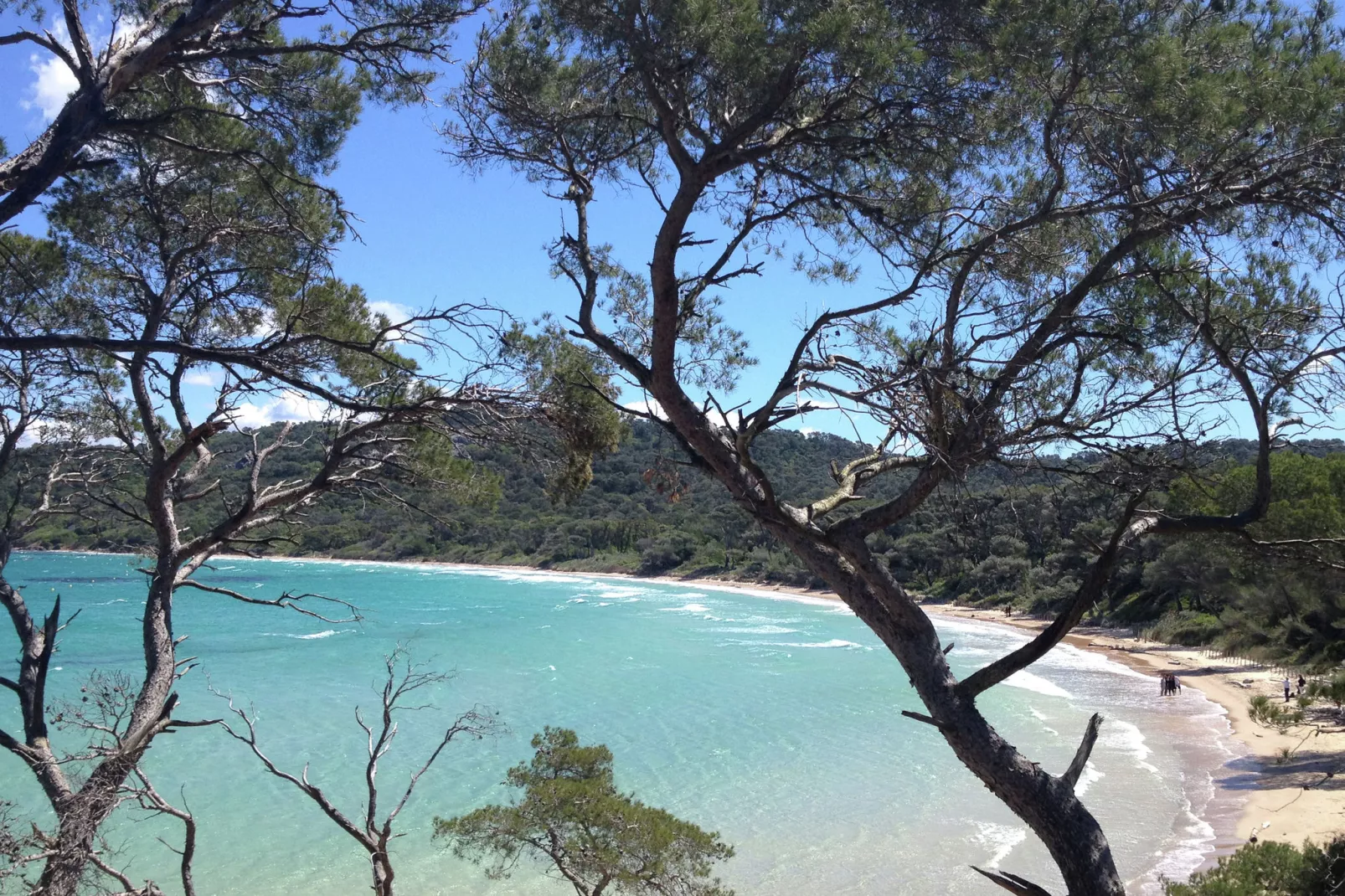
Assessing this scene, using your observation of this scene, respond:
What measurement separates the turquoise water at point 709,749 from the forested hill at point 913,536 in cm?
271

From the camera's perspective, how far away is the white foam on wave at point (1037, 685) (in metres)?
22.8

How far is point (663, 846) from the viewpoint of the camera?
676 centimetres

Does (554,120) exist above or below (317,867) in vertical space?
above

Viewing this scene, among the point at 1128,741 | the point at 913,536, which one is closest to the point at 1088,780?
the point at 1128,741

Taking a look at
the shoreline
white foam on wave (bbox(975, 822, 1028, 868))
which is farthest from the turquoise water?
the shoreline

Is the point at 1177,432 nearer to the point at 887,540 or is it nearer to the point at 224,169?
the point at 224,169

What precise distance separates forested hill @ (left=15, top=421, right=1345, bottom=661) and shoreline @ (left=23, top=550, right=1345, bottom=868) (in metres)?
1.30

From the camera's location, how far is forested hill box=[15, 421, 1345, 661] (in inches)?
147

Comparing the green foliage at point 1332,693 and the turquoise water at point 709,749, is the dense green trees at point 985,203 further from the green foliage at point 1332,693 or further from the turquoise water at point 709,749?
the turquoise water at point 709,749

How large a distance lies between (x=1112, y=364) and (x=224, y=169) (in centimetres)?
405

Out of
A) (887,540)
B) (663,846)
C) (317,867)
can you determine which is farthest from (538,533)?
(663,846)

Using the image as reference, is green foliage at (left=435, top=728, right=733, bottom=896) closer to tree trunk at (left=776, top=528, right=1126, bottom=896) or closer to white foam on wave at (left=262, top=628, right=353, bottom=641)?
tree trunk at (left=776, top=528, right=1126, bottom=896)

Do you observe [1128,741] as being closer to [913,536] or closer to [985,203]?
[985,203]

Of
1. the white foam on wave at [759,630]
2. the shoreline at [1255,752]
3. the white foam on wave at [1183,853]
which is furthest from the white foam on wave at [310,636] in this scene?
the white foam on wave at [1183,853]
